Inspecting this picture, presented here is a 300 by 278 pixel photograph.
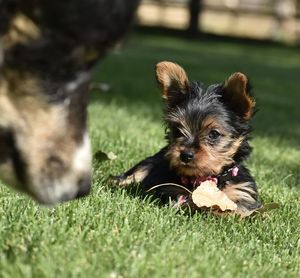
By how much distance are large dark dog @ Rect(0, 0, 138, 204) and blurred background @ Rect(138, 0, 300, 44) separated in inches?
1479

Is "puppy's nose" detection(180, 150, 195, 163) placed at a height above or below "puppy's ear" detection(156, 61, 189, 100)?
below

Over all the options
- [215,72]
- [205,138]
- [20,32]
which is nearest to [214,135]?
[205,138]

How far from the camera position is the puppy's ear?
6.27 m

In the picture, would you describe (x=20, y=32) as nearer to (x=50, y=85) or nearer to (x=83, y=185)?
(x=50, y=85)

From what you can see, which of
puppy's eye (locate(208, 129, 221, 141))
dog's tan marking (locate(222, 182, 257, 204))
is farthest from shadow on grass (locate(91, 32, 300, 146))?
dog's tan marking (locate(222, 182, 257, 204))

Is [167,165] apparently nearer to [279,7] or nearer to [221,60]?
[221,60]

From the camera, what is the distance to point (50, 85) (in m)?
3.88

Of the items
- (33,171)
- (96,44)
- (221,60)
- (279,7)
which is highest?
(96,44)

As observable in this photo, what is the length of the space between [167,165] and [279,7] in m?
40.8

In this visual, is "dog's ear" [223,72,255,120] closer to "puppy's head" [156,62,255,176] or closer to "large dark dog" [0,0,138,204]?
"puppy's head" [156,62,255,176]

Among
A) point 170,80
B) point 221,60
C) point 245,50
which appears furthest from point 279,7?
point 170,80

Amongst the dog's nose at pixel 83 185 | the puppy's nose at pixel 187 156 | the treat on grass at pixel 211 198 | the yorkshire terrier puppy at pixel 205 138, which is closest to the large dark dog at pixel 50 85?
the dog's nose at pixel 83 185

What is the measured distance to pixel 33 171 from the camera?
3.95m

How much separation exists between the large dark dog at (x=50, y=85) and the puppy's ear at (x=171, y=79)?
2.24 metres
